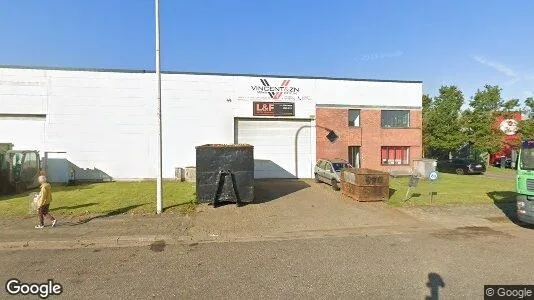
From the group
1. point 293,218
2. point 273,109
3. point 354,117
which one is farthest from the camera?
point 354,117

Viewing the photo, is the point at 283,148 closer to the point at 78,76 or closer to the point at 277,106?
the point at 277,106

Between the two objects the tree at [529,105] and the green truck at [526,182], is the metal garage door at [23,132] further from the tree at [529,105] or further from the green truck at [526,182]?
the tree at [529,105]

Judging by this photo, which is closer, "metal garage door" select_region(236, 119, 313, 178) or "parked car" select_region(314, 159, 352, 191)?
"parked car" select_region(314, 159, 352, 191)

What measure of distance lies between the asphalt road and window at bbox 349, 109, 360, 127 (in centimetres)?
1671

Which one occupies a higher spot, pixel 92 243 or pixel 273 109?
pixel 273 109

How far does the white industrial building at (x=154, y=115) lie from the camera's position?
2089cm

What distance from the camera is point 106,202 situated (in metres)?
13.1

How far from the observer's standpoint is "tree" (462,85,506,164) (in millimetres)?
34250

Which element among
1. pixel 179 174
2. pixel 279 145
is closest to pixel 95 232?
pixel 179 174

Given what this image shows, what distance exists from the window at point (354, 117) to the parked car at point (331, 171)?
5687mm

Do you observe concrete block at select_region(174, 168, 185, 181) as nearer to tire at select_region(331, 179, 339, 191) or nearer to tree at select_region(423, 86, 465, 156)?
tire at select_region(331, 179, 339, 191)

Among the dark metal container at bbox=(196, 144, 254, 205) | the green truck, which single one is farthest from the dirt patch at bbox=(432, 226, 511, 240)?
the dark metal container at bbox=(196, 144, 254, 205)

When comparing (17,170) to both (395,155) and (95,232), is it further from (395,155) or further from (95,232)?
(395,155)

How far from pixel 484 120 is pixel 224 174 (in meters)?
33.2
